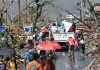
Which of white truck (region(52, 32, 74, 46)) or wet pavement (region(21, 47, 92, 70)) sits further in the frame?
white truck (region(52, 32, 74, 46))

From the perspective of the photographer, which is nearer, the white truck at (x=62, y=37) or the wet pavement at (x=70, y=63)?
the wet pavement at (x=70, y=63)

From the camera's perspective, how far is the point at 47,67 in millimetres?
12273

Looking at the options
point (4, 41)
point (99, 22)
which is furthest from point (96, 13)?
point (4, 41)

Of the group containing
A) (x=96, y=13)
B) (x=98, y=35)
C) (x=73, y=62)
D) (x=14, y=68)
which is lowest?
(x=73, y=62)

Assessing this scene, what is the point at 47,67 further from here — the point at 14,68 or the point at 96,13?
the point at 96,13

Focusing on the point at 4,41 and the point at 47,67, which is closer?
the point at 47,67

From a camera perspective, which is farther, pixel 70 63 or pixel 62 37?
pixel 62 37

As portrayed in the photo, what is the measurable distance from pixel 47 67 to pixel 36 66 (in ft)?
1.36

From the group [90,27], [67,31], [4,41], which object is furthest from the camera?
[67,31]

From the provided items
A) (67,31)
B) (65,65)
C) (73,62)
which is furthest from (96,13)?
(67,31)

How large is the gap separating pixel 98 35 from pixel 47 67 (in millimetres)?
7047

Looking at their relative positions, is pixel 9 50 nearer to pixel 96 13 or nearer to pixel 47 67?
pixel 47 67

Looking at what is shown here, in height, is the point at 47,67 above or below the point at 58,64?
above

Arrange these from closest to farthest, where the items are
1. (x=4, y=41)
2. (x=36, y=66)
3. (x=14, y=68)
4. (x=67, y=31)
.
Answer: (x=36, y=66) → (x=14, y=68) → (x=4, y=41) → (x=67, y=31)
